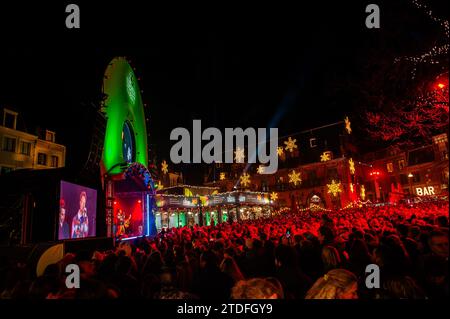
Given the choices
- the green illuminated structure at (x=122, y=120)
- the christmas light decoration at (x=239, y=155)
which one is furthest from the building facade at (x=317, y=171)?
the green illuminated structure at (x=122, y=120)

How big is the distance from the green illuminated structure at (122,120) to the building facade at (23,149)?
1479cm

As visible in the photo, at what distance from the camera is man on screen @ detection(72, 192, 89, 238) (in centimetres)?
1491

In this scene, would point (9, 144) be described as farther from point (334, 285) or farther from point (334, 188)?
point (334, 188)

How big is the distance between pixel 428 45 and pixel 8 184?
1688 centimetres

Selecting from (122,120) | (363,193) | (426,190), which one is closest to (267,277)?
(122,120)

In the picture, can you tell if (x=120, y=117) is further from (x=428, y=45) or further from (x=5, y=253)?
(x=428, y=45)

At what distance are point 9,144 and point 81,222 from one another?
21.7 meters

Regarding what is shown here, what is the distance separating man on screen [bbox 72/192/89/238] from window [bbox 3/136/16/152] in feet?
67.9

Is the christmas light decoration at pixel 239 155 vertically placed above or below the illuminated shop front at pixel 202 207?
above

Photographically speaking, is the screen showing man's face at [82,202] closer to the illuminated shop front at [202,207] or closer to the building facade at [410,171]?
the illuminated shop front at [202,207]

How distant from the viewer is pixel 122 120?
821 inches

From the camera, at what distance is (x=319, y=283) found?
3.48m

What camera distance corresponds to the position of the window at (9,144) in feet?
100.0
